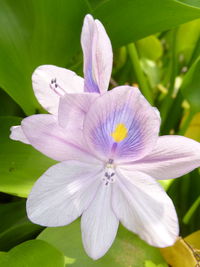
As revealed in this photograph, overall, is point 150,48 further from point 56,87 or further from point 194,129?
point 56,87

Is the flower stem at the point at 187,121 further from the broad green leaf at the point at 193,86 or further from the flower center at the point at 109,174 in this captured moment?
the flower center at the point at 109,174

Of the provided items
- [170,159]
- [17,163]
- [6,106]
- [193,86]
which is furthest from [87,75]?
[6,106]

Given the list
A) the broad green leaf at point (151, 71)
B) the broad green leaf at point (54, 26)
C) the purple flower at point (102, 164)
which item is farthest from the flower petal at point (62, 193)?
the broad green leaf at point (151, 71)

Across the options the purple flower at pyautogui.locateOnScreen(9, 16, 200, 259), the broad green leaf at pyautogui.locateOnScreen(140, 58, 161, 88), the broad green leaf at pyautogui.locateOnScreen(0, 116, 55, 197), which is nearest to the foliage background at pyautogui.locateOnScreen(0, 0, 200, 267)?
the broad green leaf at pyautogui.locateOnScreen(0, 116, 55, 197)

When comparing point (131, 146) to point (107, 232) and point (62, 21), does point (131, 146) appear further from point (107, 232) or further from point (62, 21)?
point (62, 21)

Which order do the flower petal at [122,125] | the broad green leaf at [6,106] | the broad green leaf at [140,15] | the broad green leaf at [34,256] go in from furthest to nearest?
the broad green leaf at [6,106]
the broad green leaf at [140,15]
the broad green leaf at [34,256]
the flower petal at [122,125]

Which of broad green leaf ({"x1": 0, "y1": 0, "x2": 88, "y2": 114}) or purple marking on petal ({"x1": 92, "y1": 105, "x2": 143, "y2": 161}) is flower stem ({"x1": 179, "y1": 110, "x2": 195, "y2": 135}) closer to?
broad green leaf ({"x1": 0, "y1": 0, "x2": 88, "y2": 114})

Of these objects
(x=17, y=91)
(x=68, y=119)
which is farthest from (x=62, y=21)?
(x=68, y=119)
